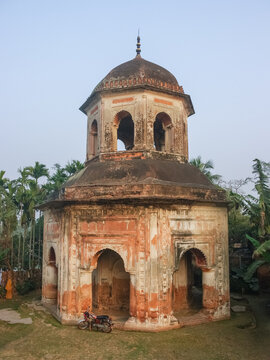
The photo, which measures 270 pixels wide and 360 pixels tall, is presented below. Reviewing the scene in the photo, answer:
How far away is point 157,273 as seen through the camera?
8.91 metres

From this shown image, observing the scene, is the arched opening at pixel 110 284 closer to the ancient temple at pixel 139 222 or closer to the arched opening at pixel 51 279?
the ancient temple at pixel 139 222

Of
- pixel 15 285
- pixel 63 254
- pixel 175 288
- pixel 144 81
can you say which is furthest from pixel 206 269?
pixel 15 285

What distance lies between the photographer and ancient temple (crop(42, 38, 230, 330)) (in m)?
9.03

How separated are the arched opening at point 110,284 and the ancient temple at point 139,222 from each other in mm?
32

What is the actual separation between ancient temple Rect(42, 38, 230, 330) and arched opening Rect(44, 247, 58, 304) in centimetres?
4

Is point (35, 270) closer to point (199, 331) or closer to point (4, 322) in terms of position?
point (4, 322)

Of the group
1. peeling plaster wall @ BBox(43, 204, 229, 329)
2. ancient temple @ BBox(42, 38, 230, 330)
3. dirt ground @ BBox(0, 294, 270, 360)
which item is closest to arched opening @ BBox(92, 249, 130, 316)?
ancient temple @ BBox(42, 38, 230, 330)

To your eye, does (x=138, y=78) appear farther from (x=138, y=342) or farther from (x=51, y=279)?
(x=138, y=342)

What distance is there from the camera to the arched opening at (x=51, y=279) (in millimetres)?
11875

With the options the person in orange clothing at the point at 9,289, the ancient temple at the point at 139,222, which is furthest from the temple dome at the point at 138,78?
the person in orange clothing at the point at 9,289

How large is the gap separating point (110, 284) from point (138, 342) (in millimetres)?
3227

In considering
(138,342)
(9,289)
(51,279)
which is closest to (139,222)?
(138,342)

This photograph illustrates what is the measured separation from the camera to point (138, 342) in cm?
791

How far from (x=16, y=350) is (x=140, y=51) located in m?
10.7
